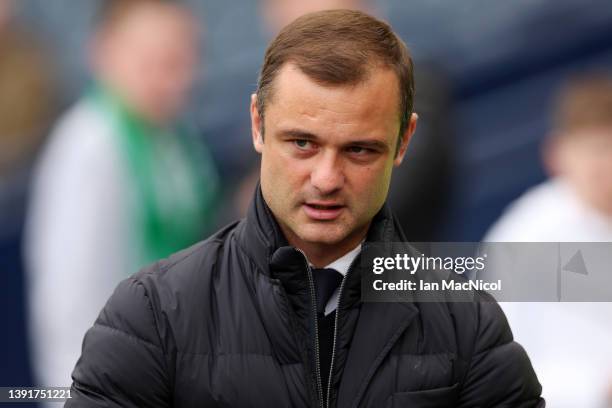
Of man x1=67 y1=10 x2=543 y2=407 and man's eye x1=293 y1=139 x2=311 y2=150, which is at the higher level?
man's eye x1=293 y1=139 x2=311 y2=150

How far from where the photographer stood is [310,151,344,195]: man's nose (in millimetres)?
1630

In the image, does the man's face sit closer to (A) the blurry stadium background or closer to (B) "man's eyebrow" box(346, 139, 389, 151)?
(B) "man's eyebrow" box(346, 139, 389, 151)

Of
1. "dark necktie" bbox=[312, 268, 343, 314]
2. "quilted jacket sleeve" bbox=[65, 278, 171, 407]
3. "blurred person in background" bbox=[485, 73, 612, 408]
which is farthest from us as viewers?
"blurred person in background" bbox=[485, 73, 612, 408]

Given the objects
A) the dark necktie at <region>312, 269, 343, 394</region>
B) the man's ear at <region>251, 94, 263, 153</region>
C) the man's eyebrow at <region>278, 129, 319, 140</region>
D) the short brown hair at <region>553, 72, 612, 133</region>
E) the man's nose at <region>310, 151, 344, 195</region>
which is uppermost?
the short brown hair at <region>553, 72, 612, 133</region>

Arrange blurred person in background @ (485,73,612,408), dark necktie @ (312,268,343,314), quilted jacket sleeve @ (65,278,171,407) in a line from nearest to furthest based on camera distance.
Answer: quilted jacket sleeve @ (65,278,171,407)
dark necktie @ (312,268,343,314)
blurred person in background @ (485,73,612,408)

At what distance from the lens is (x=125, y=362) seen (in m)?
1.58

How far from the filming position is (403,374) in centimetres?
165

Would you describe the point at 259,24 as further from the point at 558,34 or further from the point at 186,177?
the point at 558,34

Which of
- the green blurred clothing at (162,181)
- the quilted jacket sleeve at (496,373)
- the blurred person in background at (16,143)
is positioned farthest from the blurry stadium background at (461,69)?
the quilted jacket sleeve at (496,373)

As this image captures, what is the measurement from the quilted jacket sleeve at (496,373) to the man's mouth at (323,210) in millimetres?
255

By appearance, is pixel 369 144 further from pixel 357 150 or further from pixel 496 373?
pixel 496 373

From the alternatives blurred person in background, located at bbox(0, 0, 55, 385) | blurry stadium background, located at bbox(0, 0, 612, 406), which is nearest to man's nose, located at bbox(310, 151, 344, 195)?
blurry stadium background, located at bbox(0, 0, 612, 406)

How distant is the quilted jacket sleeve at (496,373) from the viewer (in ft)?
5.44

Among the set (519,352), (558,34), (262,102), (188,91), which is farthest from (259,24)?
(519,352)
